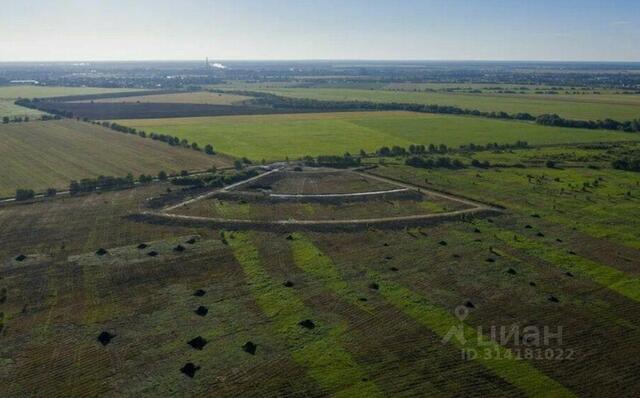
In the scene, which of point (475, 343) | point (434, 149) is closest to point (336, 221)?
point (475, 343)

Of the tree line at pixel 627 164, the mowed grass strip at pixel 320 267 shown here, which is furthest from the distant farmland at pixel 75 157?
the tree line at pixel 627 164

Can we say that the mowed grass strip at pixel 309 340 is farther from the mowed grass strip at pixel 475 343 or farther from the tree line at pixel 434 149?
the tree line at pixel 434 149

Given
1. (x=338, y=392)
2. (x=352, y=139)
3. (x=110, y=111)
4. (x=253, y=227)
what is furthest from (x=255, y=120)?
(x=338, y=392)

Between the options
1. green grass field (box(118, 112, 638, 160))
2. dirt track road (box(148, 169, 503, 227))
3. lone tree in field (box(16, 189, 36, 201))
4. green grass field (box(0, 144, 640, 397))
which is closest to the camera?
green grass field (box(0, 144, 640, 397))

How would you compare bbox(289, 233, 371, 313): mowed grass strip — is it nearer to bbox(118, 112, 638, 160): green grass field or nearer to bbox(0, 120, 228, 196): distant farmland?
bbox(0, 120, 228, 196): distant farmland

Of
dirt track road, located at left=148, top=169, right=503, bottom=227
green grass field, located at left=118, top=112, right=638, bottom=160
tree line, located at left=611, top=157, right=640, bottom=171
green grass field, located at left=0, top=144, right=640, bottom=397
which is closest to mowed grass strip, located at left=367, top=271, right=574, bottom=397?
green grass field, located at left=0, top=144, right=640, bottom=397

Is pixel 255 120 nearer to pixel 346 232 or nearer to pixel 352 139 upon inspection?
pixel 352 139
